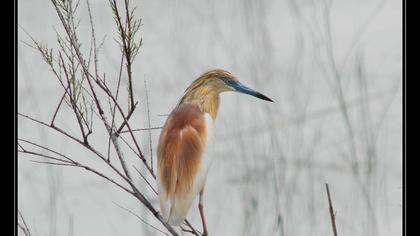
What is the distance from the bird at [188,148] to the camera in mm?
935

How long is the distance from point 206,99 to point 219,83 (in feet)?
0.11

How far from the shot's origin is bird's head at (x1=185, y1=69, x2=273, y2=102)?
97 cm

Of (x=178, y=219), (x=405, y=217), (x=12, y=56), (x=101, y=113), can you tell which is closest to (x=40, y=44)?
(x=12, y=56)

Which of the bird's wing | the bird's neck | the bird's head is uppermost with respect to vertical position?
the bird's head

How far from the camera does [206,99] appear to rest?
0.97 m

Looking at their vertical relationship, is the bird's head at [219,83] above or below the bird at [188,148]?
above

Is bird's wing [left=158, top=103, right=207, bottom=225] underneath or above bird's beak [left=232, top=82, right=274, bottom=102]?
underneath

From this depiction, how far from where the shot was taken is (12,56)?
3.61 ft

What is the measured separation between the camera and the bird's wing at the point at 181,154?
94 centimetres

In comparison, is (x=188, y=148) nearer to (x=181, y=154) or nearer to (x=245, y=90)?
(x=181, y=154)

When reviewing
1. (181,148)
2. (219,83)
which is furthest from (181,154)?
(219,83)

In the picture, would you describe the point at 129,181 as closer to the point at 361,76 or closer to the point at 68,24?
the point at 68,24

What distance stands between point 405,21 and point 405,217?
0.34m

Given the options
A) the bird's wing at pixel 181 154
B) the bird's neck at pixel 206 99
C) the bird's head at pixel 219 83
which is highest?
the bird's head at pixel 219 83
